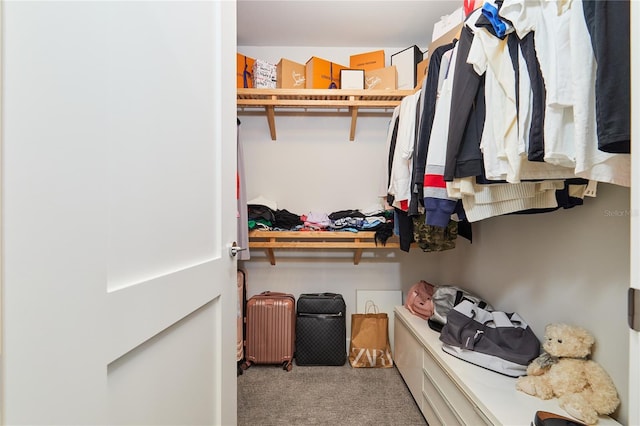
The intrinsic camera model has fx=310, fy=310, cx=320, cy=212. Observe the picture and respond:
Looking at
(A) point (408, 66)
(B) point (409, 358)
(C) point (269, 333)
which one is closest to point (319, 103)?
(A) point (408, 66)

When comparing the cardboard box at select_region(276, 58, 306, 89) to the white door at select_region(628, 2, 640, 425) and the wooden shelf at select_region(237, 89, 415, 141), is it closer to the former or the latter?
the wooden shelf at select_region(237, 89, 415, 141)

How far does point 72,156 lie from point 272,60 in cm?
240

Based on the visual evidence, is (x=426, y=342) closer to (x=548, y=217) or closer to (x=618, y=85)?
(x=548, y=217)

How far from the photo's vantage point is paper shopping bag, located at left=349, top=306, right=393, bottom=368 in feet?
7.39

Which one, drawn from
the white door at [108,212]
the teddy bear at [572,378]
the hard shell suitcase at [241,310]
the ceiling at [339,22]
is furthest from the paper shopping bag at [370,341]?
the ceiling at [339,22]

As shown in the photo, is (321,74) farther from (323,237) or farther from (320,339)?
(320,339)

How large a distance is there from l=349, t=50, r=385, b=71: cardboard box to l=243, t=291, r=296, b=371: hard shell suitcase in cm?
186

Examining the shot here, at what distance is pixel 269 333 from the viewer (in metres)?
2.26

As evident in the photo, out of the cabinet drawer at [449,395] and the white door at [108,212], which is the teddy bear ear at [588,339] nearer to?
the cabinet drawer at [449,395]

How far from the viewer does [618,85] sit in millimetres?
623

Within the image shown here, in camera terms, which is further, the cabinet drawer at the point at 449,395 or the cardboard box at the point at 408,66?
the cardboard box at the point at 408,66

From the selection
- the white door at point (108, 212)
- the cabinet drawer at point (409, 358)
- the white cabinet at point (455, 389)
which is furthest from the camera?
the cabinet drawer at point (409, 358)

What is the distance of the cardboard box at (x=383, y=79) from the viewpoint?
224cm

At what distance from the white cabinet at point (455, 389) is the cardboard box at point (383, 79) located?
163 centimetres
